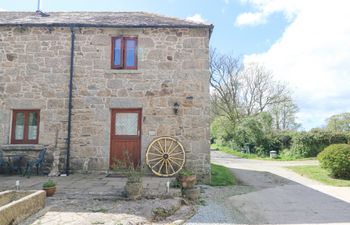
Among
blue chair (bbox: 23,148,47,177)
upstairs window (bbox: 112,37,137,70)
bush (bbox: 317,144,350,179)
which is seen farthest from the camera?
bush (bbox: 317,144,350,179)

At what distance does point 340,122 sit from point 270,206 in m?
31.5

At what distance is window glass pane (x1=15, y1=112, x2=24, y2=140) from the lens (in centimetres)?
1012

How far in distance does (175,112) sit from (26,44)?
5.97 meters

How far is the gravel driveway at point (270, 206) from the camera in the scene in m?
5.86

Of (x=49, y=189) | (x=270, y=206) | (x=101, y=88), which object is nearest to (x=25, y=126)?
(x=101, y=88)

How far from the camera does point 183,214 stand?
235 inches

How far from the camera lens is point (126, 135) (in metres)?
10.1

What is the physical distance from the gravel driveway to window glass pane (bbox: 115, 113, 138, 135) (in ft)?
11.1

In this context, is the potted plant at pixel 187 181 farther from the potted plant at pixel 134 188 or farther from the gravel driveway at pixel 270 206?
the potted plant at pixel 134 188

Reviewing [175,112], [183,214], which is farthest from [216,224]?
[175,112]

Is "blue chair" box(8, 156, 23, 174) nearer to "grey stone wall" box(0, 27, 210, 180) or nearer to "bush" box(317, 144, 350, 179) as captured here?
"grey stone wall" box(0, 27, 210, 180)

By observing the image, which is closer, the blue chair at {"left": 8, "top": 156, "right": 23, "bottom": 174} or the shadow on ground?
the shadow on ground

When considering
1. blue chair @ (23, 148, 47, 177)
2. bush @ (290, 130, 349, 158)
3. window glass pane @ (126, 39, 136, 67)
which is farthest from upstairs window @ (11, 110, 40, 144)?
bush @ (290, 130, 349, 158)

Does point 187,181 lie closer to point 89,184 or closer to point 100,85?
point 89,184
